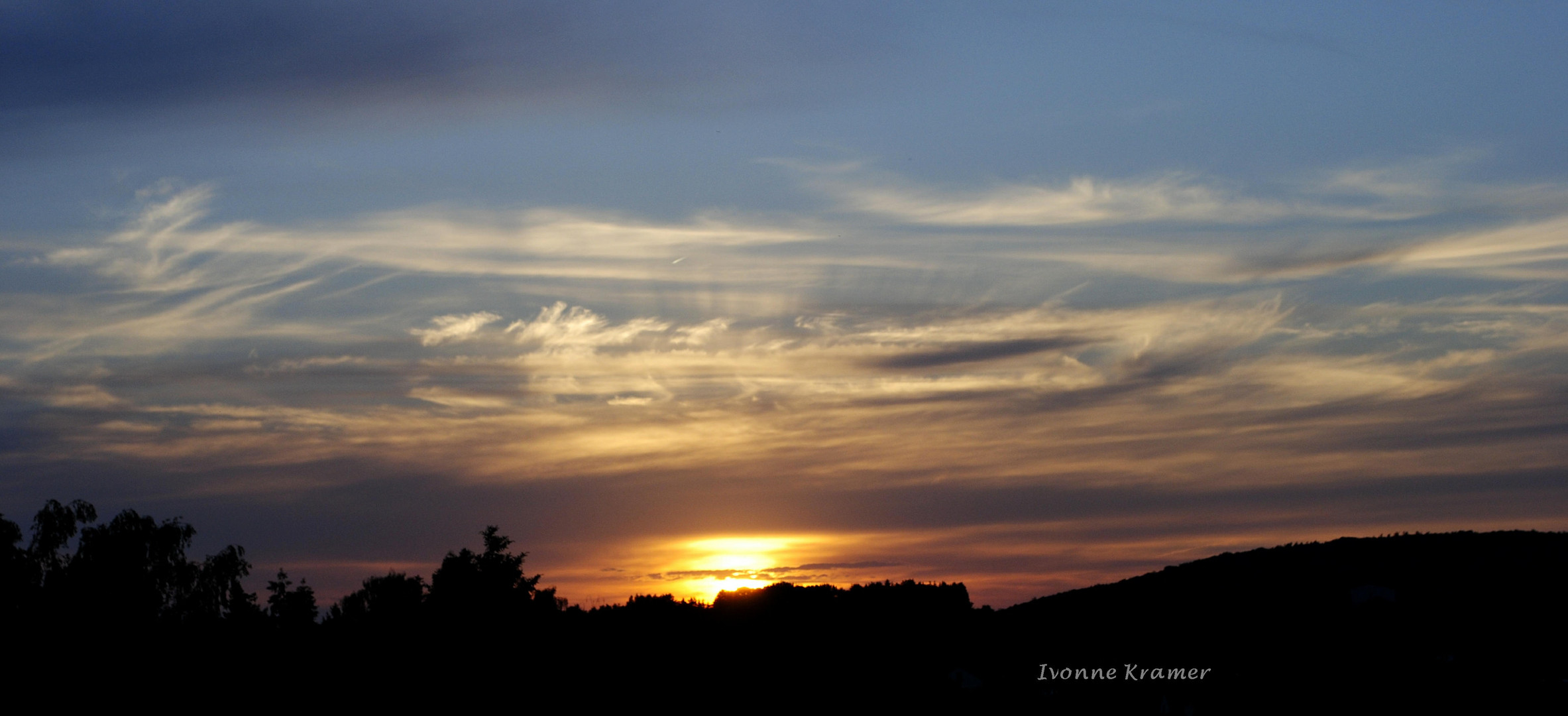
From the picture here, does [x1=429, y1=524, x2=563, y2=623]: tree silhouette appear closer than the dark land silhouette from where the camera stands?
No

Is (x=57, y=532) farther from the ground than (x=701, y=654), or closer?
farther from the ground

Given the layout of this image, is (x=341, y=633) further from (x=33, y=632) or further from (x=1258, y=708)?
(x=1258, y=708)

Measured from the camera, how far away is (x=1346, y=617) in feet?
190

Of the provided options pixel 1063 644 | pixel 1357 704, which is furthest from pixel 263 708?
pixel 1357 704

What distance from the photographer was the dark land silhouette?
52469 mm

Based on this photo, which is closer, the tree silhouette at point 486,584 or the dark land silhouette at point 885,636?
the dark land silhouette at point 885,636

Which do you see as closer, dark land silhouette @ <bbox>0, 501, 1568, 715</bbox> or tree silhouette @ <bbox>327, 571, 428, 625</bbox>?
dark land silhouette @ <bbox>0, 501, 1568, 715</bbox>

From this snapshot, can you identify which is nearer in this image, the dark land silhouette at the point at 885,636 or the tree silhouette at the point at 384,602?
the dark land silhouette at the point at 885,636

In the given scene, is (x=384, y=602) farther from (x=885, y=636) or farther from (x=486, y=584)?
(x=885, y=636)

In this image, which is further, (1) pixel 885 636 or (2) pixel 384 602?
(2) pixel 384 602

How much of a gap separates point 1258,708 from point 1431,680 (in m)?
6.98

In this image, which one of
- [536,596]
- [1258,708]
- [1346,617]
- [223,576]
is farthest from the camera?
[536,596]

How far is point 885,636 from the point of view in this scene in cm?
7219

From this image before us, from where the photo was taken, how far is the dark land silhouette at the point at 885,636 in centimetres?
5247
